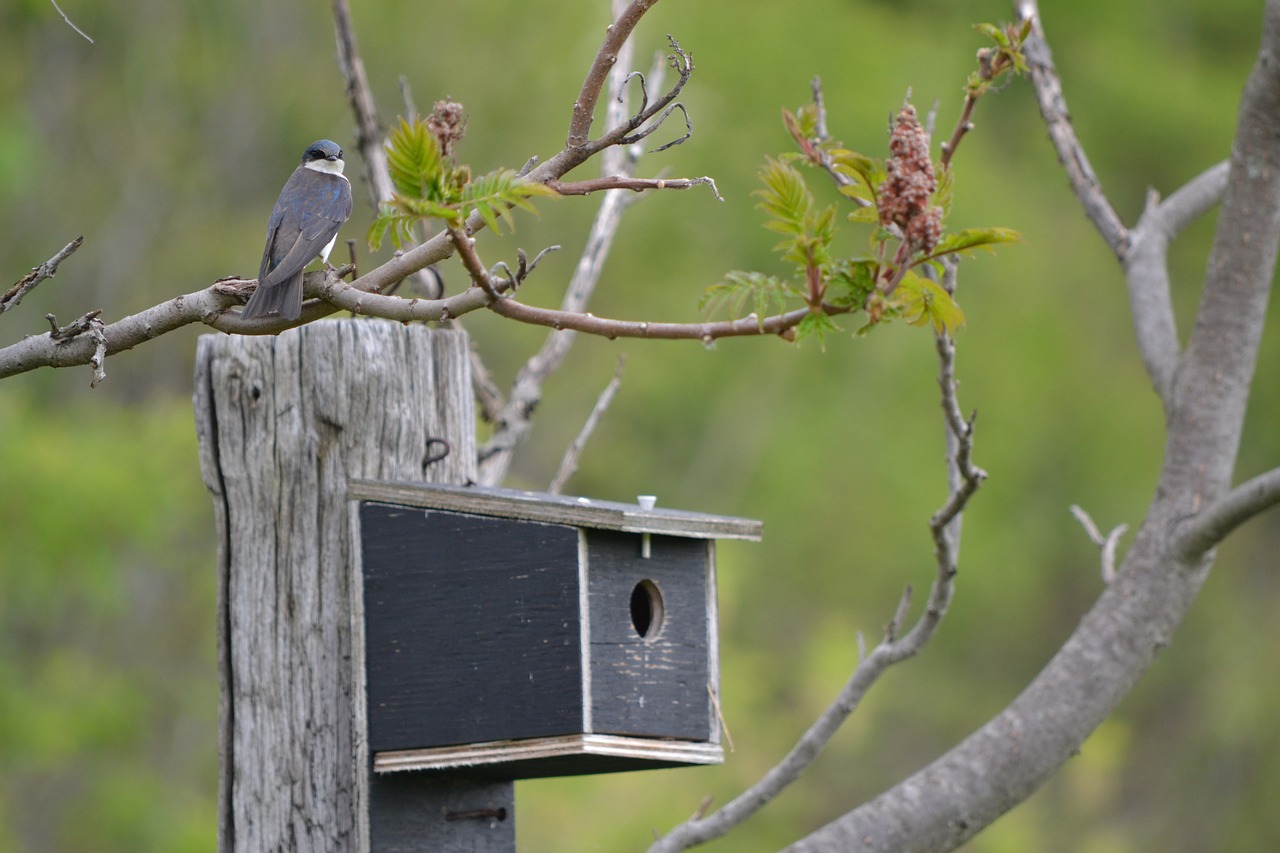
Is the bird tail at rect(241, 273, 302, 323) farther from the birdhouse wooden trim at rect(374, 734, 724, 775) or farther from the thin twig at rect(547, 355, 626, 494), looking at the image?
the thin twig at rect(547, 355, 626, 494)

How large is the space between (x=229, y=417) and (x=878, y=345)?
8.39 metres

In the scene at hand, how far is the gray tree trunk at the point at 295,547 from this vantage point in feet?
7.63

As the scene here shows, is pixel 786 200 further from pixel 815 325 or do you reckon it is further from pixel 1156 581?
pixel 1156 581

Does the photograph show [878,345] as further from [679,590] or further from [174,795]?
[679,590]

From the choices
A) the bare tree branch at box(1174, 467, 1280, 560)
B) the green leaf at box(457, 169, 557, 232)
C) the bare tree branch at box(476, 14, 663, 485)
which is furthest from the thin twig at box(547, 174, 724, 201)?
the bare tree branch at box(476, 14, 663, 485)

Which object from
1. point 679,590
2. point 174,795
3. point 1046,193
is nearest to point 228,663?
point 679,590

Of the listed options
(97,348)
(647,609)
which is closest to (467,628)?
(647,609)

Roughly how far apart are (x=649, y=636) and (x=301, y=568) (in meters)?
0.58

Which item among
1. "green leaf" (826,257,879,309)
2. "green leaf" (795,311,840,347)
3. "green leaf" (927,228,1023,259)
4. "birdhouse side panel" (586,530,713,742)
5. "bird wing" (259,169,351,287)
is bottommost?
"birdhouse side panel" (586,530,713,742)

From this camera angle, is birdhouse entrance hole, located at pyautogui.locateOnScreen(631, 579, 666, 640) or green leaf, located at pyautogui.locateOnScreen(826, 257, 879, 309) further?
birdhouse entrance hole, located at pyautogui.locateOnScreen(631, 579, 666, 640)

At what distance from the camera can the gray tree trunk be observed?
2.33 meters

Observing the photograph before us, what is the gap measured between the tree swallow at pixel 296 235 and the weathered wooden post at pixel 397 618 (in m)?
0.15

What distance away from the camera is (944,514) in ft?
7.05

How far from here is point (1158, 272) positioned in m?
2.79
